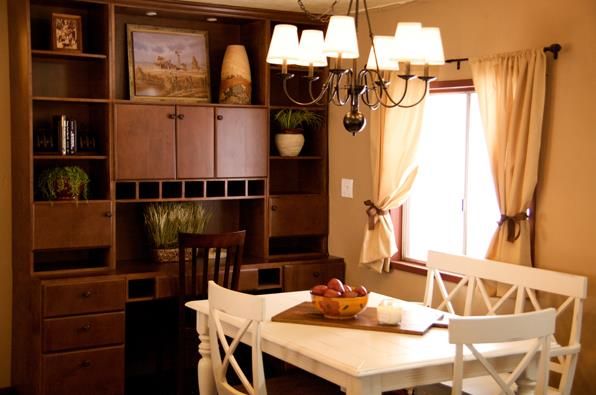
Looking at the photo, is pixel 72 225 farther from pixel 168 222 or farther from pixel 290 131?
pixel 290 131

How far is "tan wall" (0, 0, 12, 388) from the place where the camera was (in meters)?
4.80

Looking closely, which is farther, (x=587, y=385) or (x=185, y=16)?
(x=185, y=16)

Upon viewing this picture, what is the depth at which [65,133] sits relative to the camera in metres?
4.63

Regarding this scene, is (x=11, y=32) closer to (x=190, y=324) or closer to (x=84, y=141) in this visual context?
(x=84, y=141)

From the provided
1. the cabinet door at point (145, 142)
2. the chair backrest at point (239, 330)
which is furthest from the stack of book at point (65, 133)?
the chair backrest at point (239, 330)

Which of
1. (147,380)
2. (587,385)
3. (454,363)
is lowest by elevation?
(147,380)

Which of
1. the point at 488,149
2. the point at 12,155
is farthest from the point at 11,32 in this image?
the point at 488,149

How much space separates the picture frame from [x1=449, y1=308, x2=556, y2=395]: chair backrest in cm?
292

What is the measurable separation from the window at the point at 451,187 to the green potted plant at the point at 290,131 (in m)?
0.89

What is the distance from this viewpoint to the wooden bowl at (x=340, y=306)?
3.31 meters

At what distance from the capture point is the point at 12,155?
4.82m

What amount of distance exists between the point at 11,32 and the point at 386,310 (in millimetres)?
2895

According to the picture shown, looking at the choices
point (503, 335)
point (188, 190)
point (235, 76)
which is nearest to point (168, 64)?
point (235, 76)

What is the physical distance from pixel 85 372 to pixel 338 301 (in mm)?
1898
